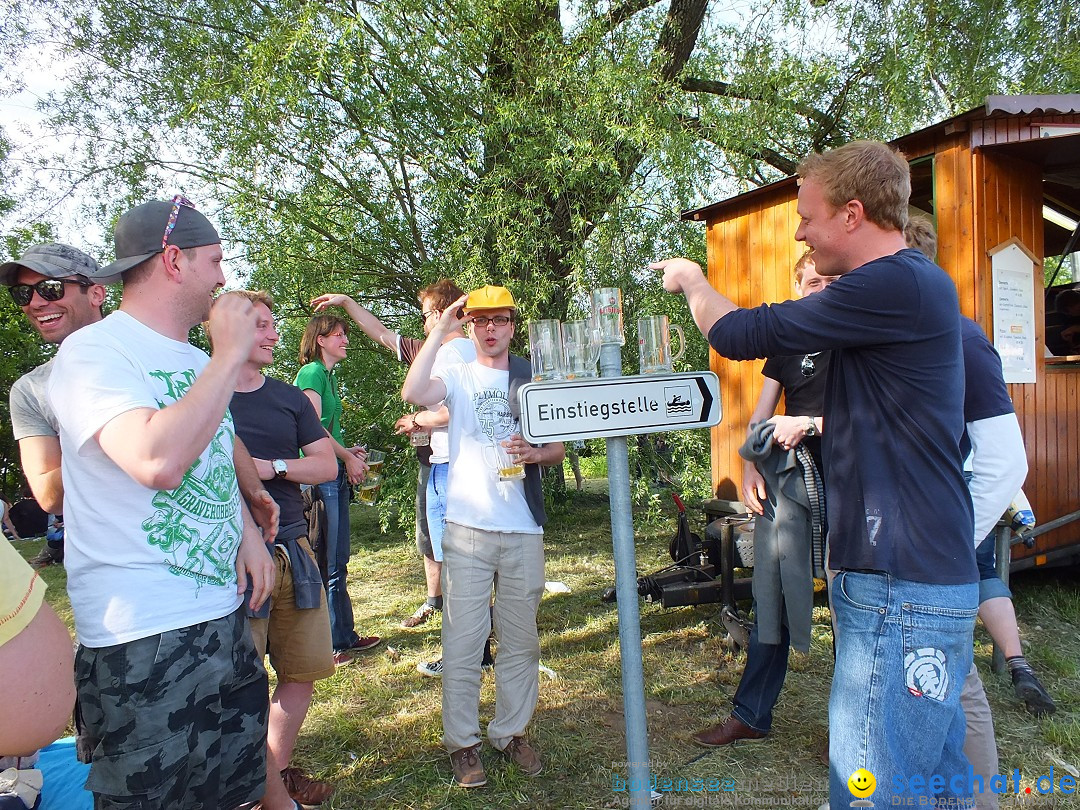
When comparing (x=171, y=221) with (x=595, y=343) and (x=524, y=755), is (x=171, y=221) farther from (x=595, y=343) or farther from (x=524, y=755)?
(x=524, y=755)

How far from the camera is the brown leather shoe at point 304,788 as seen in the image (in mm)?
2965

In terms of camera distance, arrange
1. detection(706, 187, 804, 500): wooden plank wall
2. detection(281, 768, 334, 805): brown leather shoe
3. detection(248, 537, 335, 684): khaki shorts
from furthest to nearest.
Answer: detection(706, 187, 804, 500): wooden plank wall → detection(281, 768, 334, 805): brown leather shoe → detection(248, 537, 335, 684): khaki shorts

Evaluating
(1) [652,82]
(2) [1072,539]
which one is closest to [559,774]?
(2) [1072,539]

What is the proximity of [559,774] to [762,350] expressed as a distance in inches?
91.4

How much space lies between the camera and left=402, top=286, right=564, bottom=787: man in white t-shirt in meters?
3.12

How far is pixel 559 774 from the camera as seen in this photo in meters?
3.16

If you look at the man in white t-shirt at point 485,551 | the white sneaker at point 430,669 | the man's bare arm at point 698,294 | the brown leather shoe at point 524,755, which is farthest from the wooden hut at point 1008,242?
the man's bare arm at point 698,294

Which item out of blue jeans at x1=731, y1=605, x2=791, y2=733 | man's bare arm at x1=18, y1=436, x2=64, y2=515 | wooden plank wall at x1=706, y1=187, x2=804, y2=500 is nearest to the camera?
man's bare arm at x1=18, y1=436, x2=64, y2=515

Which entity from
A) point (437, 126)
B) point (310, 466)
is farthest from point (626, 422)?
point (437, 126)

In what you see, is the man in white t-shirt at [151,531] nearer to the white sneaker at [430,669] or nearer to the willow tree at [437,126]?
the white sneaker at [430,669]

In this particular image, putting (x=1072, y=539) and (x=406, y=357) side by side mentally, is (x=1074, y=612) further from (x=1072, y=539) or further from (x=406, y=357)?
(x=406, y=357)

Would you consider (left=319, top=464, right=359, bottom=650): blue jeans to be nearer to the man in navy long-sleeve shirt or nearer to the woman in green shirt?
the woman in green shirt

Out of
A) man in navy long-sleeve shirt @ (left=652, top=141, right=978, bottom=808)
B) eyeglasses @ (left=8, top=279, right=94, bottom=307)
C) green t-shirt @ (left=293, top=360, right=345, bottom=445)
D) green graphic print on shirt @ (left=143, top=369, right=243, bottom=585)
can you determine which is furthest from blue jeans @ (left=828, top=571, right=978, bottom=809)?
green t-shirt @ (left=293, top=360, right=345, bottom=445)

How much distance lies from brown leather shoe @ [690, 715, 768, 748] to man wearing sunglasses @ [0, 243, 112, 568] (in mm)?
2922
